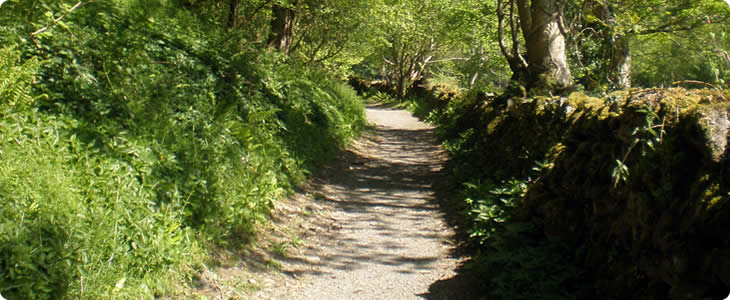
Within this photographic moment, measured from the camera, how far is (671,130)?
3703mm

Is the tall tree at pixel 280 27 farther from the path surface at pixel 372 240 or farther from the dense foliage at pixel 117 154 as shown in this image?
the dense foliage at pixel 117 154

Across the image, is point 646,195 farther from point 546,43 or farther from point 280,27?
point 280,27

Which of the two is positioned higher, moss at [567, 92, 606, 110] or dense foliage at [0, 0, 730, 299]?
moss at [567, 92, 606, 110]

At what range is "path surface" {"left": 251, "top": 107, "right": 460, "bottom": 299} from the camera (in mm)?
5254

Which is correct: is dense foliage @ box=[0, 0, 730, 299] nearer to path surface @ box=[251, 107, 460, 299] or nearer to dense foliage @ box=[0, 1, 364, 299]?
dense foliage @ box=[0, 1, 364, 299]

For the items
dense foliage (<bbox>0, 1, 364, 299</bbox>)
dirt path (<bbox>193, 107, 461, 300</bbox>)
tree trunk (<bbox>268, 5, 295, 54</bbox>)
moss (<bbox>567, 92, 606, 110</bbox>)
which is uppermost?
tree trunk (<bbox>268, 5, 295, 54</bbox>)

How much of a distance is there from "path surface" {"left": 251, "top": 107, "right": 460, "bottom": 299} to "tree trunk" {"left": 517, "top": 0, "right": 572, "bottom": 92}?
110 inches

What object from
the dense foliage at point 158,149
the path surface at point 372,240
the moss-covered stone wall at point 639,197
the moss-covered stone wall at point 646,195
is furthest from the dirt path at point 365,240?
the moss-covered stone wall at point 646,195

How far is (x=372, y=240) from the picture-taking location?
677 centimetres

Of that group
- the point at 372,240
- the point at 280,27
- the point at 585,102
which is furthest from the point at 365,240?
the point at 280,27

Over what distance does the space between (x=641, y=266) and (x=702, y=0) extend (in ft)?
39.4

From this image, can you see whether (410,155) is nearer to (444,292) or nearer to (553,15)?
(553,15)

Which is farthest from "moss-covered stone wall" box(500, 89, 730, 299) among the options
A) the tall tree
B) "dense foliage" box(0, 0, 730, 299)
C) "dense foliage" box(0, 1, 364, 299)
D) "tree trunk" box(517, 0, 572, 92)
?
the tall tree

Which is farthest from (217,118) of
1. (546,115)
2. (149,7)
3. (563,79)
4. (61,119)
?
(563,79)
